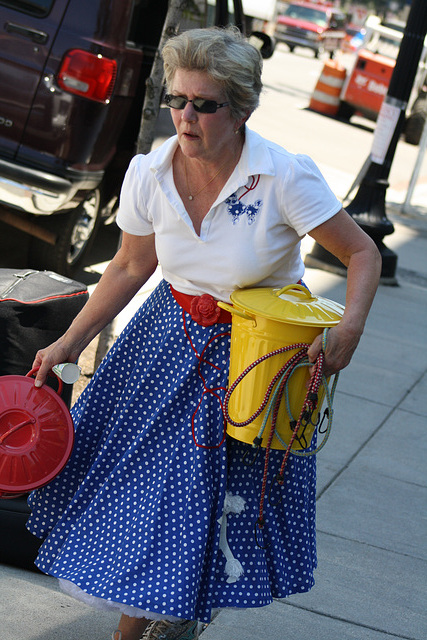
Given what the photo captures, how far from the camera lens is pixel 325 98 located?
65.1 ft

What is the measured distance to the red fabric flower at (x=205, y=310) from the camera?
251 centimetres

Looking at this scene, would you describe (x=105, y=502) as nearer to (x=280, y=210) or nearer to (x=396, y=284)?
(x=280, y=210)

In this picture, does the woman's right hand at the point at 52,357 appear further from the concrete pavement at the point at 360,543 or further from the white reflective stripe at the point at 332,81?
the white reflective stripe at the point at 332,81

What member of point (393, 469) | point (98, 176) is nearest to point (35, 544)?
point (393, 469)

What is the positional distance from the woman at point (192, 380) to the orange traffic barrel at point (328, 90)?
1778 cm

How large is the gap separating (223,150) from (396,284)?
6075mm

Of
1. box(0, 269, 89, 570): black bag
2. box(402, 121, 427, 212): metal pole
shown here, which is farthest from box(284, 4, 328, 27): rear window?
box(0, 269, 89, 570): black bag

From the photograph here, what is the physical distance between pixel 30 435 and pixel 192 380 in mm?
480

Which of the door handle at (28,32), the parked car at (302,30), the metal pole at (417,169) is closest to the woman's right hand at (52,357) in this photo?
the door handle at (28,32)

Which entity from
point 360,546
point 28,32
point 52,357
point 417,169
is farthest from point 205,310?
point 417,169

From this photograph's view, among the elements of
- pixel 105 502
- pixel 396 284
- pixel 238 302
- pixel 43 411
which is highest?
pixel 238 302

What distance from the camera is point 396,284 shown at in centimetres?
829

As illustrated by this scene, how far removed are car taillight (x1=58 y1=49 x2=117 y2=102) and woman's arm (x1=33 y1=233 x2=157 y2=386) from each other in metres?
2.83

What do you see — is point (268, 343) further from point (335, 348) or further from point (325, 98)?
point (325, 98)
